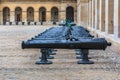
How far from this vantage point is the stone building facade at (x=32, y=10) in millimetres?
89250

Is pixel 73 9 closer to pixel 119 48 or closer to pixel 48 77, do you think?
pixel 119 48

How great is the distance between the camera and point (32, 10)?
92.9 m

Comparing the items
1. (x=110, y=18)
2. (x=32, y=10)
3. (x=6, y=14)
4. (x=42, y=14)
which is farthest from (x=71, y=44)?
(x=6, y=14)

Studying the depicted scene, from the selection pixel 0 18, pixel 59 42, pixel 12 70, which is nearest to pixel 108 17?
pixel 59 42

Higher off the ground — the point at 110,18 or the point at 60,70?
the point at 110,18

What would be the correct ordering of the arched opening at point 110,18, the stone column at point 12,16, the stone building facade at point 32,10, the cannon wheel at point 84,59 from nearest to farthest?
the cannon wheel at point 84,59
the arched opening at point 110,18
the stone building facade at point 32,10
the stone column at point 12,16

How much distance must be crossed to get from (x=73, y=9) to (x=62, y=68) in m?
75.2

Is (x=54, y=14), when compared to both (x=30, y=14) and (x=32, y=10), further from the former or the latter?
(x=30, y=14)

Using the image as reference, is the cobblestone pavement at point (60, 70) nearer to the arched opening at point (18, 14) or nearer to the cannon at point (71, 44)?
the cannon at point (71, 44)

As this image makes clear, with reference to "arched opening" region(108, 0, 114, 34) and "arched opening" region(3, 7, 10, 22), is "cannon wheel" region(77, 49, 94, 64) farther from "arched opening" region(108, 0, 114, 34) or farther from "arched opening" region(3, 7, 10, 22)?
"arched opening" region(3, 7, 10, 22)

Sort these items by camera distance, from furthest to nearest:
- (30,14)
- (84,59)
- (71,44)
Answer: (30,14), (84,59), (71,44)

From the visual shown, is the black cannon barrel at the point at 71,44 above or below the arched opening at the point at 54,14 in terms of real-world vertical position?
below

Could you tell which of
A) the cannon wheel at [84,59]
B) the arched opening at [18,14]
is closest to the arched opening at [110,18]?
the cannon wheel at [84,59]

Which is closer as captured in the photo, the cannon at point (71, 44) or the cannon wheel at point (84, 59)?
the cannon at point (71, 44)
